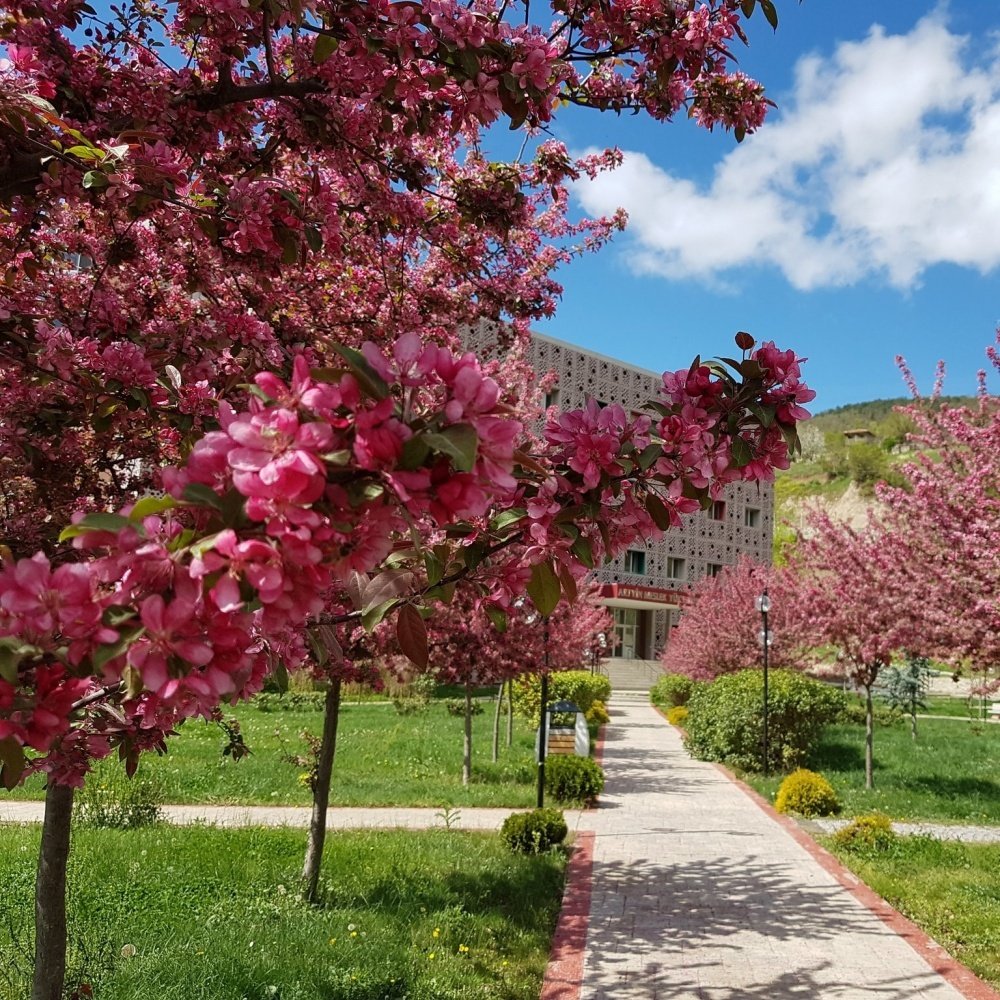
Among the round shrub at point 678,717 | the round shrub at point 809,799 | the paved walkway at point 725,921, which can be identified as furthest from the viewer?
the round shrub at point 678,717

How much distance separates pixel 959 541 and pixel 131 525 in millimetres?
9582

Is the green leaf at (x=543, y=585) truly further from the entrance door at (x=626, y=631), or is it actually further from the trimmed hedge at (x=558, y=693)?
the entrance door at (x=626, y=631)

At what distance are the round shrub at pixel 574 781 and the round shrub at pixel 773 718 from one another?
4341mm

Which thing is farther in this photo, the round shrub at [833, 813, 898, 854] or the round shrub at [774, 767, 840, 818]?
the round shrub at [774, 767, 840, 818]

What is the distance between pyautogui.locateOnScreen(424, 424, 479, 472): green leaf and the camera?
1.02 m

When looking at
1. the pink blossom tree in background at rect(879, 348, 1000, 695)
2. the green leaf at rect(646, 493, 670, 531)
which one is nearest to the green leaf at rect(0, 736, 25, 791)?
the green leaf at rect(646, 493, 670, 531)

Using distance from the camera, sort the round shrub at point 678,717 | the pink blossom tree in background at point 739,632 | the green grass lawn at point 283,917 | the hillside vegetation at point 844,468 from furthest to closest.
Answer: the hillside vegetation at point 844,468 < the round shrub at point 678,717 < the pink blossom tree in background at point 739,632 < the green grass lawn at point 283,917

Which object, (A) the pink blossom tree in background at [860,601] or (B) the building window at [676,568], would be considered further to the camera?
(B) the building window at [676,568]

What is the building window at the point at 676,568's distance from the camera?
48062 millimetres

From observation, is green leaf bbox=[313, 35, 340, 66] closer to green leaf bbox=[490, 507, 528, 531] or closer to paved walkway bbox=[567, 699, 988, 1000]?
green leaf bbox=[490, 507, 528, 531]

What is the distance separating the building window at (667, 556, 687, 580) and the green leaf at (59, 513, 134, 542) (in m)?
48.0

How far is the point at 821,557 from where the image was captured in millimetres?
14844

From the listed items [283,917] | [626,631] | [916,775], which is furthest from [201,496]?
[626,631]

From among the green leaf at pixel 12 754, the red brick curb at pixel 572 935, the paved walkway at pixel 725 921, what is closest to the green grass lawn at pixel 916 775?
the paved walkway at pixel 725 921
